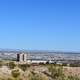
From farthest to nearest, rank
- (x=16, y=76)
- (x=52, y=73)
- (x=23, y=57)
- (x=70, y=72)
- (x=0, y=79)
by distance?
(x=23, y=57)
(x=70, y=72)
(x=52, y=73)
(x=16, y=76)
(x=0, y=79)

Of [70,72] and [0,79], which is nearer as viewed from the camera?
[0,79]

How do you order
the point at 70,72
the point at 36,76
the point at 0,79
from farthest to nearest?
the point at 70,72
the point at 36,76
the point at 0,79

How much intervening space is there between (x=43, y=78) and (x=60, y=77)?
19.2 feet

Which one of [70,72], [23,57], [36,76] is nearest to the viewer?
[36,76]

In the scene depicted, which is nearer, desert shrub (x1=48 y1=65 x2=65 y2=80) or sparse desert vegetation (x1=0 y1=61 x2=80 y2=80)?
sparse desert vegetation (x1=0 y1=61 x2=80 y2=80)

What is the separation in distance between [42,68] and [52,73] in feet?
14.9

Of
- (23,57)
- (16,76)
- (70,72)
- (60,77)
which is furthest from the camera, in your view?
(23,57)

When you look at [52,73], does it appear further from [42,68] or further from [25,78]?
[25,78]

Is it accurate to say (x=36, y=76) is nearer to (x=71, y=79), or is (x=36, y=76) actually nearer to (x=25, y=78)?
(x=25, y=78)

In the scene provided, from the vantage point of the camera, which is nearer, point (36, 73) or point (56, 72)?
point (36, 73)

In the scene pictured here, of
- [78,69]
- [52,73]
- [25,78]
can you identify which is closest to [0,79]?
[25,78]

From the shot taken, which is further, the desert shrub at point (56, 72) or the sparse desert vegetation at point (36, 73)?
the desert shrub at point (56, 72)

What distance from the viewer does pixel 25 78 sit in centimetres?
4156

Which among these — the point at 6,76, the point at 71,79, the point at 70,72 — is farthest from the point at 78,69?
the point at 6,76
